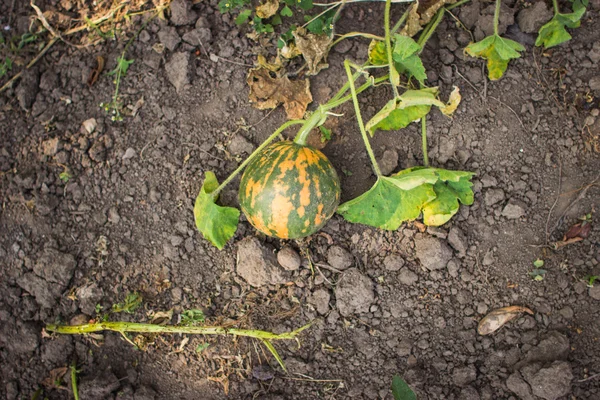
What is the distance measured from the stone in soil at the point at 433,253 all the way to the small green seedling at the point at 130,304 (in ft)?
6.27

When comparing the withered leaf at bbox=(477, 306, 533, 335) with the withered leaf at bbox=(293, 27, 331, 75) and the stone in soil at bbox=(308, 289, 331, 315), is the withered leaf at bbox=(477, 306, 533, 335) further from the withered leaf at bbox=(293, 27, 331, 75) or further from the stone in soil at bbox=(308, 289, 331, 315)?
the withered leaf at bbox=(293, 27, 331, 75)

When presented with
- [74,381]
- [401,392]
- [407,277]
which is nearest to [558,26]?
[407,277]

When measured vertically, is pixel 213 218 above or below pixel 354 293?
above

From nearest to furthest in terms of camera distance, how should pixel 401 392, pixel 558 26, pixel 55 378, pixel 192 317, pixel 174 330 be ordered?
pixel 401 392, pixel 558 26, pixel 174 330, pixel 192 317, pixel 55 378

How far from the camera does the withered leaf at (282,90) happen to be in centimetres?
355

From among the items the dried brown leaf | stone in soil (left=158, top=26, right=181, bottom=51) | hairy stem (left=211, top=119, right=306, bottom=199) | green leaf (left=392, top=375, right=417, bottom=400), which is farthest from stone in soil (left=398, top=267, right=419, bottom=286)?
stone in soil (left=158, top=26, right=181, bottom=51)

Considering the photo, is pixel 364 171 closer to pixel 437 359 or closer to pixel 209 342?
pixel 437 359

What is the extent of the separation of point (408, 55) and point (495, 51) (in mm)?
689

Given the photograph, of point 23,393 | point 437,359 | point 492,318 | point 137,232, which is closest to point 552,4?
point 492,318

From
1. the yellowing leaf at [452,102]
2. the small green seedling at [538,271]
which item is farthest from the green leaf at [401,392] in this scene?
the yellowing leaf at [452,102]

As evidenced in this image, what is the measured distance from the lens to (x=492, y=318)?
3.42 m

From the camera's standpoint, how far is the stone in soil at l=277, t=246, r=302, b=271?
137 inches

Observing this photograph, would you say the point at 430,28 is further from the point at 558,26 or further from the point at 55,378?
the point at 55,378

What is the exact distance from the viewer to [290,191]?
3.01 metres
